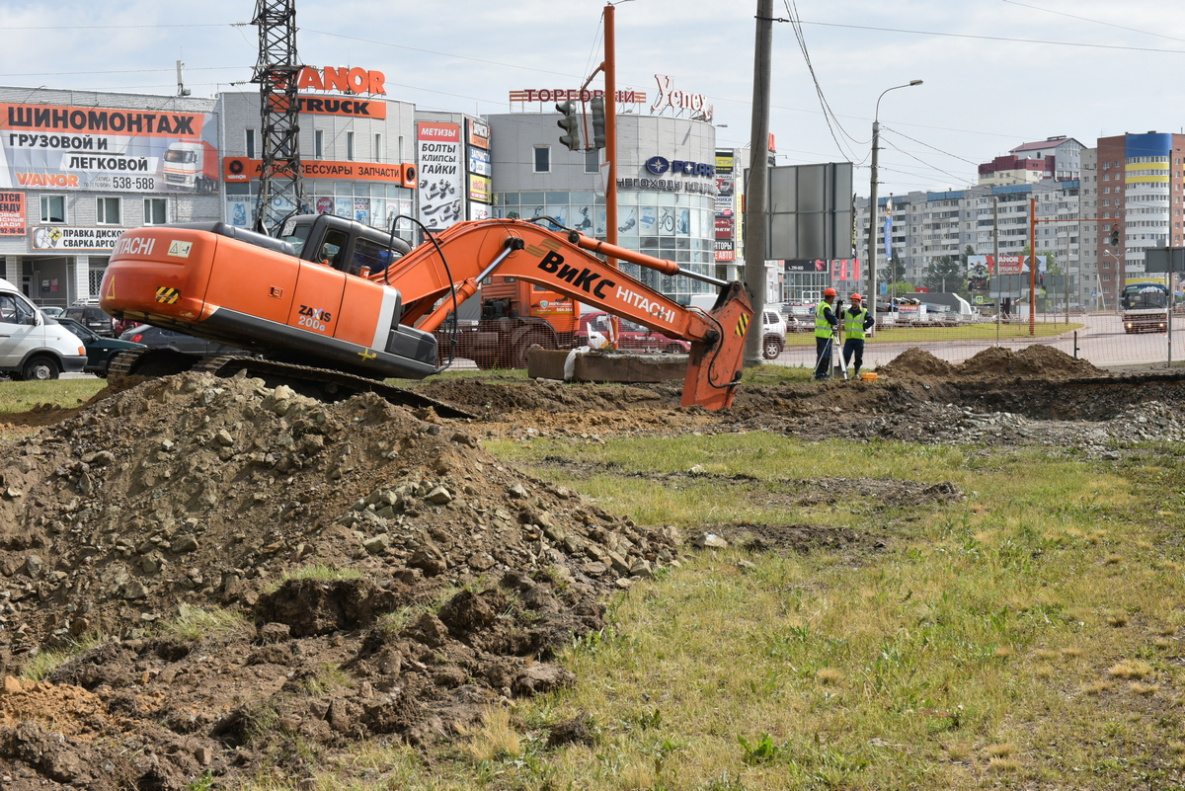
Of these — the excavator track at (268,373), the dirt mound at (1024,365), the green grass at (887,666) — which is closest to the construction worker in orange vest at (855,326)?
the dirt mound at (1024,365)

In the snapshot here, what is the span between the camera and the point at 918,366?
2495 cm

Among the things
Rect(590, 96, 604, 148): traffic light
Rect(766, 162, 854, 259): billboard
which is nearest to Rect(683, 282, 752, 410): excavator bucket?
Rect(590, 96, 604, 148): traffic light

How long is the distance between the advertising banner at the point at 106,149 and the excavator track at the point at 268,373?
152 ft

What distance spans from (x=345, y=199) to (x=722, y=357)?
1846 inches

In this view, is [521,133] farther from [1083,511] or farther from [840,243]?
[1083,511]

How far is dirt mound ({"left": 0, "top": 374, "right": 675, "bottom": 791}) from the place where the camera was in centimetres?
518

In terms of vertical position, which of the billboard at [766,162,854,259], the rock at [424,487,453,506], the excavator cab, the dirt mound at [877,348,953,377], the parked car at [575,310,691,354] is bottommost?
the rock at [424,487,453,506]

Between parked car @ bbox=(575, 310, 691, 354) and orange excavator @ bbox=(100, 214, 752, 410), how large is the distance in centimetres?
1235

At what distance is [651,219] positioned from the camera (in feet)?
227

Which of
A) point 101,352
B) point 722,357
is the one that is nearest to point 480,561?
point 722,357

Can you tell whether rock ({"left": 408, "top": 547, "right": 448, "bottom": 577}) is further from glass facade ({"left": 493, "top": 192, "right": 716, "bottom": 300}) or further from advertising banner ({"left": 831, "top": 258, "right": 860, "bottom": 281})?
advertising banner ({"left": 831, "top": 258, "right": 860, "bottom": 281})

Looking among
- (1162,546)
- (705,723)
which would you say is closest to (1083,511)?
(1162,546)

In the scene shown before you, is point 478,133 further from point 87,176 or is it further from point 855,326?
point 855,326

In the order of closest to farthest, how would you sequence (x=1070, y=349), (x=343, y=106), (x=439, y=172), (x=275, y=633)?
(x=275, y=633) → (x=1070, y=349) → (x=343, y=106) → (x=439, y=172)
